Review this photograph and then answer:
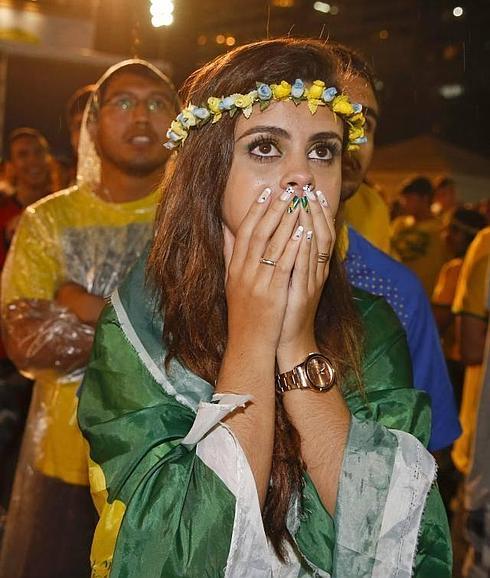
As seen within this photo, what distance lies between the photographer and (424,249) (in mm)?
6297

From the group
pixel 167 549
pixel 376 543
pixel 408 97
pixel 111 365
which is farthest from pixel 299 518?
pixel 408 97

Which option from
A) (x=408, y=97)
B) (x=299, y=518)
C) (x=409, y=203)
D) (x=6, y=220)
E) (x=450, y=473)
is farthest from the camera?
(x=408, y=97)

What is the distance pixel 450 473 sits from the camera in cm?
526

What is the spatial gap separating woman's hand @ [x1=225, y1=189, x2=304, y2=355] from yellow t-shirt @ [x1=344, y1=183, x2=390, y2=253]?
1.67m

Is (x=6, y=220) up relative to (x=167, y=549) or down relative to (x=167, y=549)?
up

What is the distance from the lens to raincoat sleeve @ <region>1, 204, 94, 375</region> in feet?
9.38

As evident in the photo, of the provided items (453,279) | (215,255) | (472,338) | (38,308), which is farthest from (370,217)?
(453,279)

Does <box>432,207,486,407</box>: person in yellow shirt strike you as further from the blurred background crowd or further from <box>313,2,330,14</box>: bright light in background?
<box>313,2,330,14</box>: bright light in background

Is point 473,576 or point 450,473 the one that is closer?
point 473,576

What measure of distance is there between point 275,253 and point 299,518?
0.52 metres

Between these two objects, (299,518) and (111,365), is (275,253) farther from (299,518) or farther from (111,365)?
(299,518)

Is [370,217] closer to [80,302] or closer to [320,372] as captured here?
[80,302]

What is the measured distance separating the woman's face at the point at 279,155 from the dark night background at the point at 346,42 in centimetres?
51

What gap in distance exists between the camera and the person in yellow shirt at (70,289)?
2.88m
